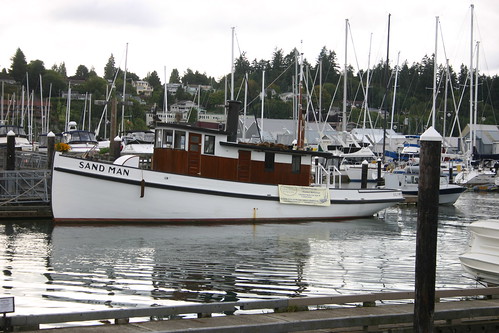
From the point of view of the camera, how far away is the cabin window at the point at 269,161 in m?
26.8

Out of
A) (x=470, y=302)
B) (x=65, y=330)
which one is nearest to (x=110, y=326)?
(x=65, y=330)

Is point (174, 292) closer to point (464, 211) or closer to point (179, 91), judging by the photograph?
point (464, 211)

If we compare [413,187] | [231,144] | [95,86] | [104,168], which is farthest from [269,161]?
[95,86]

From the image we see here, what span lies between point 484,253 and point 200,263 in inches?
265

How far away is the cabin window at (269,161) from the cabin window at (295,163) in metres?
0.91

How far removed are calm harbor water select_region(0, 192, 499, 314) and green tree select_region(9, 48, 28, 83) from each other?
Answer: 123690mm

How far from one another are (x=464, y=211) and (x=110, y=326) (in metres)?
29.8

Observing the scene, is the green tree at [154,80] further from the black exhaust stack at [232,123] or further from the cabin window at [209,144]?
the cabin window at [209,144]

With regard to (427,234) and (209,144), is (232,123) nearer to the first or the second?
(209,144)

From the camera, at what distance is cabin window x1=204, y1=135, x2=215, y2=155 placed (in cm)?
2536

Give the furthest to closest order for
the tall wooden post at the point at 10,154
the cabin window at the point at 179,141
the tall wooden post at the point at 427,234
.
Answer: the tall wooden post at the point at 10,154 → the cabin window at the point at 179,141 → the tall wooden post at the point at 427,234

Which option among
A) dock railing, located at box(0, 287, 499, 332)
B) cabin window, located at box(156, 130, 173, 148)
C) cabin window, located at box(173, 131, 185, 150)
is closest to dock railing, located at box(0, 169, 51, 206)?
cabin window, located at box(156, 130, 173, 148)

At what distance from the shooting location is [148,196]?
78.1ft

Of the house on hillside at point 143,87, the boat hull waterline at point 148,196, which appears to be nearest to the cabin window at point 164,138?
the boat hull waterline at point 148,196
